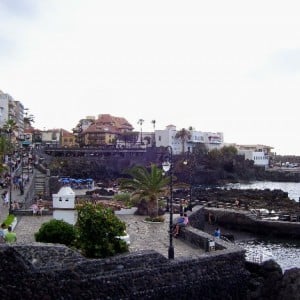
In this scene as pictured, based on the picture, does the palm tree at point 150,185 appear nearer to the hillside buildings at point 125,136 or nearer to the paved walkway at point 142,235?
the paved walkway at point 142,235

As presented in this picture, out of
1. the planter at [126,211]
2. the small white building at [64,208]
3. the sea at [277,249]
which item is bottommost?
the sea at [277,249]

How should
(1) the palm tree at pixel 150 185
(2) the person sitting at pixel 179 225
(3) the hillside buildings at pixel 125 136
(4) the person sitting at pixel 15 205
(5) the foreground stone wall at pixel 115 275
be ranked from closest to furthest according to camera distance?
(5) the foreground stone wall at pixel 115 275 → (2) the person sitting at pixel 179 225 → (1) the palm tree at pixel 150 185 → (4) the person sitting at pixel 15 205 → (3) the hillside buildings at pixel 125 136

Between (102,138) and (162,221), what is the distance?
288ft

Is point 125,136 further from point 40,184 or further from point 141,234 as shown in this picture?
point 141,234

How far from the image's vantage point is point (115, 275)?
16578 mm

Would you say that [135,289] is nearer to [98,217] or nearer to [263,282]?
[98,217]

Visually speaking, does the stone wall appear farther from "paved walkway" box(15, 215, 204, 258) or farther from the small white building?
the small white building

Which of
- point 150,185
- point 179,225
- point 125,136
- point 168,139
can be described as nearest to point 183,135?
point 168,139

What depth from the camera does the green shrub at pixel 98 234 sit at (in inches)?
676

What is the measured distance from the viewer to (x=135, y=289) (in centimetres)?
1697

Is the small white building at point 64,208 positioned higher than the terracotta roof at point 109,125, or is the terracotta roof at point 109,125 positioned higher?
the terracotta roof at point 109,125

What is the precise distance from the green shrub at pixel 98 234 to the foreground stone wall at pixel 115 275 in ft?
2.26

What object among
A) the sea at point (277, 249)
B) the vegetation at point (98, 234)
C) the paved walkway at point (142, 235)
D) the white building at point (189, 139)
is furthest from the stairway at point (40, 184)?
the white building at point (189, 139)

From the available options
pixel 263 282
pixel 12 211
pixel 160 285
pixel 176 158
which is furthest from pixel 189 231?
pixel 176 158
